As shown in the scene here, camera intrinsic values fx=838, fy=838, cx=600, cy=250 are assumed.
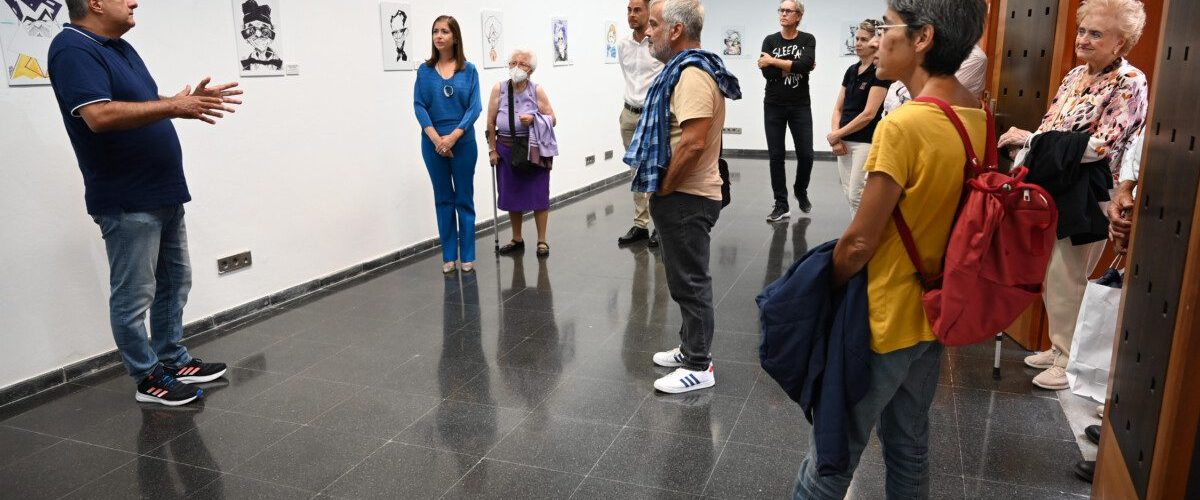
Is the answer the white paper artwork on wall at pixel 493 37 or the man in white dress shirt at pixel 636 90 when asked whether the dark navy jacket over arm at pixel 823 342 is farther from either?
the white paper artwork on wall at pixel 493 37

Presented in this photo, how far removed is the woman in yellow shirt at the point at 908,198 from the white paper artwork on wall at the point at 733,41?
10471mm

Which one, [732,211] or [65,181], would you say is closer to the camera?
[65,181]

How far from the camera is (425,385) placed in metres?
3.82

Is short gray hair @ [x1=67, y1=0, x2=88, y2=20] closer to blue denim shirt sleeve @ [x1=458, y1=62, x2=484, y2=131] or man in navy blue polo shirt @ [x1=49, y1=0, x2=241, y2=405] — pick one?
man in navy blue polo shirt @ [x1=49, y1=0, x2=241, y2=405]

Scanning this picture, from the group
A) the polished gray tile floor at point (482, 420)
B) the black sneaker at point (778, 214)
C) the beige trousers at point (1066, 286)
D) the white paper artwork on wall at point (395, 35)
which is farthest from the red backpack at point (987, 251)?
the black sneaker at point (778, 214)

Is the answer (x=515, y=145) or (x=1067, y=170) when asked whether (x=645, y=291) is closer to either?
(x=515, y=145)

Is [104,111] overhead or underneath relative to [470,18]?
underneath

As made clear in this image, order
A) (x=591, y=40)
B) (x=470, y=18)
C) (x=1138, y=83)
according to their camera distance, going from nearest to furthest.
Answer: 1. (x=1138, y=83)
2. (x=470, y=18)
3. (x=591, y=40)

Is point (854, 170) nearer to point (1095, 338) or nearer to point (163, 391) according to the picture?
point (1095, 338)

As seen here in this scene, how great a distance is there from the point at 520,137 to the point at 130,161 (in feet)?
9.84

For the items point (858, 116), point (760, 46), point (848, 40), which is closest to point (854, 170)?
point (858, 116)

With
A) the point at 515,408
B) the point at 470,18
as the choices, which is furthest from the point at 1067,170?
the point at 470,18

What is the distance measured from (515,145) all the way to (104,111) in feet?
10.4

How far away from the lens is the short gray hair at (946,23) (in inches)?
69.3
